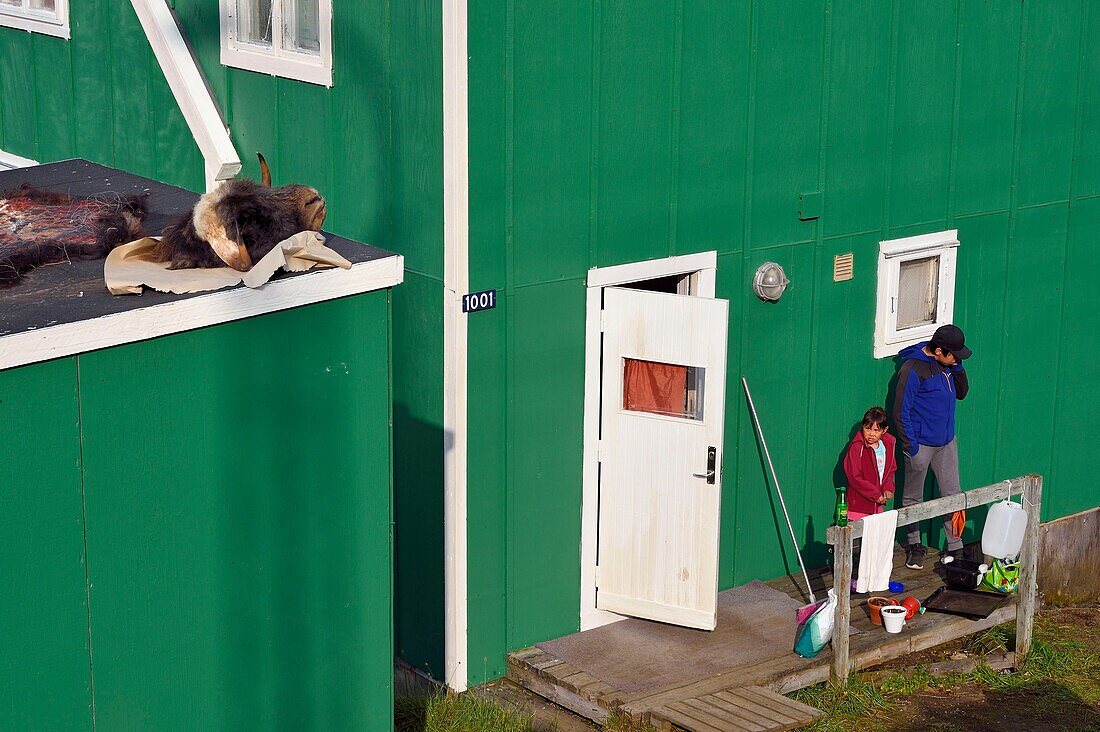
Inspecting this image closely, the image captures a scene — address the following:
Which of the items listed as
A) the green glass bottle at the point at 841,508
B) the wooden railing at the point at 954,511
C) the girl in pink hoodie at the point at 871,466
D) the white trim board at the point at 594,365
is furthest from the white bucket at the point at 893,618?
the white trim board at the point at 594,365

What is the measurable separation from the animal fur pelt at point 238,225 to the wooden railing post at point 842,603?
4.04 metres

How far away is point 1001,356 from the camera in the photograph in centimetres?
1129

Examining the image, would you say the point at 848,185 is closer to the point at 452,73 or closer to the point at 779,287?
the point at 779,287

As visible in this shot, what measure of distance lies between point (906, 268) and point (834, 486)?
1.68 meters

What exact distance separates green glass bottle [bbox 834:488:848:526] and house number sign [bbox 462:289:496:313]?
282 centimetres

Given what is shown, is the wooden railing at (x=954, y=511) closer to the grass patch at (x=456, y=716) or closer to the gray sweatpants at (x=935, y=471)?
the gray sweatpants at (x=935, y=471)

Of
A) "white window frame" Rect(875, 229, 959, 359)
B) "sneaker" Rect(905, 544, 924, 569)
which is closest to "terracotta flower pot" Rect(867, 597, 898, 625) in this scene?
"sneaker" Rect(905, 544, 924, 569)

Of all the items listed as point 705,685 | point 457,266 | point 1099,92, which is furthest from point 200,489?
point 1099,92

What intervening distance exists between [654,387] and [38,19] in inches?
271

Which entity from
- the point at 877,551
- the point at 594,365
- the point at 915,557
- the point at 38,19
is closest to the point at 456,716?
the point at 594,365

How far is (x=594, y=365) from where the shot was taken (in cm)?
909

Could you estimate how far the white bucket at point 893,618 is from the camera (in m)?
9.24

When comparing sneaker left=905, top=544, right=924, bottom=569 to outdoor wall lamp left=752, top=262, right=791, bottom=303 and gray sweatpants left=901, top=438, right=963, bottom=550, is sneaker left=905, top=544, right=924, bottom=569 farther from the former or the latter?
outdoor wall lamp left=752, top=262, right=791, bottom=303

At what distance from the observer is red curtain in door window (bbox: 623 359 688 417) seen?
29.9ft
